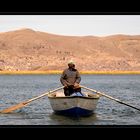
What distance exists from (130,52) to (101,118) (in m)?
170

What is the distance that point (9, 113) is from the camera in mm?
20594

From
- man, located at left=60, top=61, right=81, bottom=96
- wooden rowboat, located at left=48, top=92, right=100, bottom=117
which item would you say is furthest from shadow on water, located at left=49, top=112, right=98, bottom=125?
man, located at left=60, top=61, right=81, bottom=96

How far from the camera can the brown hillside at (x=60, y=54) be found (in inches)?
6181

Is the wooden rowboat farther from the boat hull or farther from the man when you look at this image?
the man

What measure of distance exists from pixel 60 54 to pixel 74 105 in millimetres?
150151

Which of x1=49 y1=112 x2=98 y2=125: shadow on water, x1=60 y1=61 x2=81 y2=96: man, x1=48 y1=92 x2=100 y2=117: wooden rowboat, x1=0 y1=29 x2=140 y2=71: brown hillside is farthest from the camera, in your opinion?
x1=0 y1=29 x2=140 y2=71: brown hillside

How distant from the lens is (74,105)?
57.3ft

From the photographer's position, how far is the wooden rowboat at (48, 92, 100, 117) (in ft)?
56.9

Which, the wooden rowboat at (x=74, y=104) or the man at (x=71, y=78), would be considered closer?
the man at (x=71, y=78)

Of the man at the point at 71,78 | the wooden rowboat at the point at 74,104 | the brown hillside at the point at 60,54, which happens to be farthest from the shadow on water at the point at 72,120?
the brown hillside at the point at 60,54

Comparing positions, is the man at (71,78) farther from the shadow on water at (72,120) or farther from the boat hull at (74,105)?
the shadow on water at (72,120)

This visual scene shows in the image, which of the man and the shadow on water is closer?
the man

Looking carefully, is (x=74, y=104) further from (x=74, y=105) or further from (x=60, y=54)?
(x=60, y=54)
